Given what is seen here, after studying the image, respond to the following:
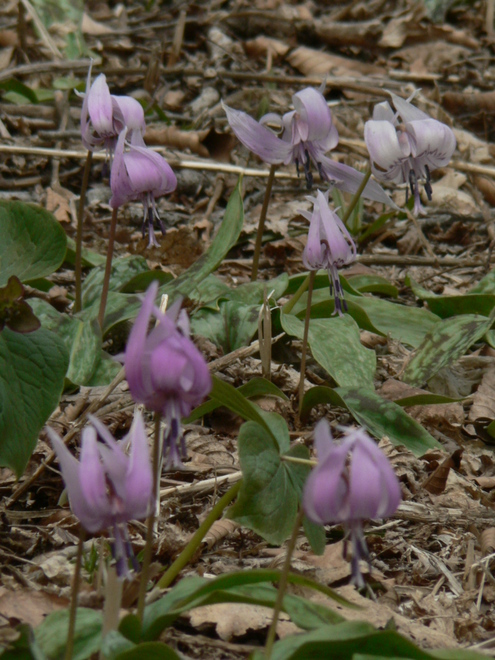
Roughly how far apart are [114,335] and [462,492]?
1.25 metres

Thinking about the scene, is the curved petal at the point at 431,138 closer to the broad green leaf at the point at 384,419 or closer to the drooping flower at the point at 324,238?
the drooping flower at the point at 324,238

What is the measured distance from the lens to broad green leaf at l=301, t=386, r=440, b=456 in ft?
6.65

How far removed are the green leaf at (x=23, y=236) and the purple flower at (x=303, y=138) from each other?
629 millimetres

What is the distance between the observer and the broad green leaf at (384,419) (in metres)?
2.03

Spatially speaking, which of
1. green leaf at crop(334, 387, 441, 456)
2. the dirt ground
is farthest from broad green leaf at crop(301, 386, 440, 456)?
the dirt ground

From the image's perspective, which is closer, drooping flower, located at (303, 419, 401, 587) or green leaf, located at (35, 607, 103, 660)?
drooping flower, located at (303, 419, 401, 587)

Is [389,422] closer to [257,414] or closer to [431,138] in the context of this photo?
[257,414]

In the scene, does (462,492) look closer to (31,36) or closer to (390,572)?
(390,572)

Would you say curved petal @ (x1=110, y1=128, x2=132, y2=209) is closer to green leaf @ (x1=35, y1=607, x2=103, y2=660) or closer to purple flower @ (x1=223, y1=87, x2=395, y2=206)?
purple flower @ (x1=223, y1=87, x2=395, y2=206)

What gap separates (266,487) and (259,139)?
1.30 meters

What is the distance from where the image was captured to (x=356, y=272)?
354 centimetres

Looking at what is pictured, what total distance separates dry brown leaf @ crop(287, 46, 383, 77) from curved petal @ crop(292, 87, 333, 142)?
11.6 feet

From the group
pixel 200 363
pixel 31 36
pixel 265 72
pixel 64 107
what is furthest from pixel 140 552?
pixel 31 36

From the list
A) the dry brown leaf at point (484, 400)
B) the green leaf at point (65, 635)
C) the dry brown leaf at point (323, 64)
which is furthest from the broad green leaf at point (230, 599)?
the dry brown leaf at point (323, 64)
